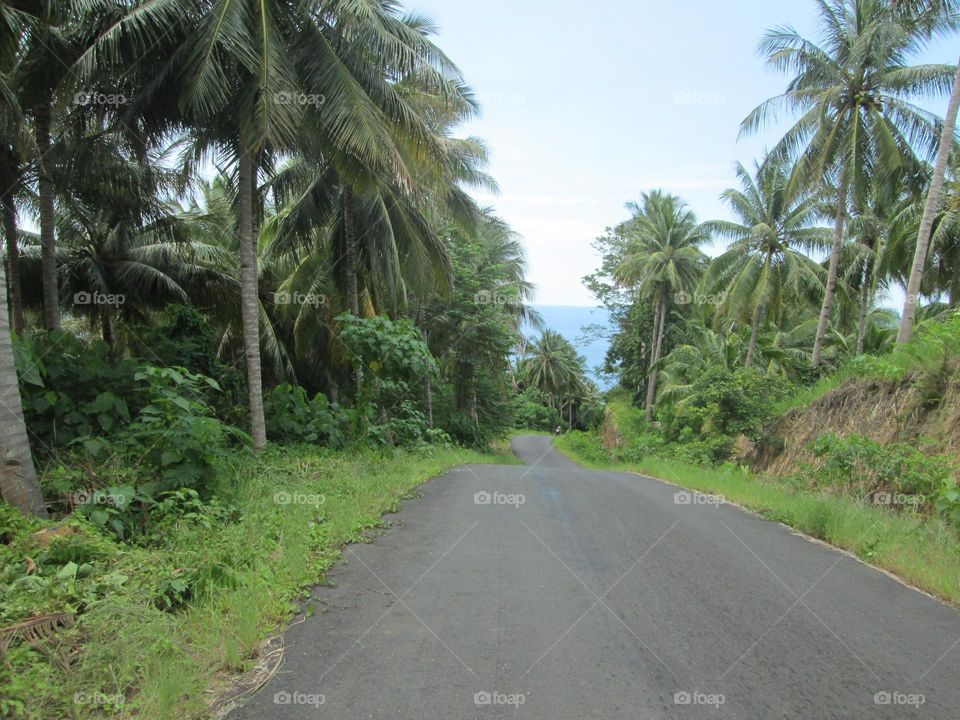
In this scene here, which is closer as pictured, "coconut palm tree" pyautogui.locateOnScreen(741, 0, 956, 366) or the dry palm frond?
the dry palm frond

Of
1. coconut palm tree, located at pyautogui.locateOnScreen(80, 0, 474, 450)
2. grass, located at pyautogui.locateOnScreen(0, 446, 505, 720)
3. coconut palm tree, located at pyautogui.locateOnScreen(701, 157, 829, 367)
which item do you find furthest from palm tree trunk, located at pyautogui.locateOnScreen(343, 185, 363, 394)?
coconut palm tree, located at pyautogui.locateOnScreen(701, 157, 829, 367)

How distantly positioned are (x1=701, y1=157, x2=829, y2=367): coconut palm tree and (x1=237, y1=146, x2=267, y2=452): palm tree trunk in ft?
68.5

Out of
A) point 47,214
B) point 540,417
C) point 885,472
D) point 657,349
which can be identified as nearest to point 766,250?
point 657,349

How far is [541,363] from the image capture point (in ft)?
212

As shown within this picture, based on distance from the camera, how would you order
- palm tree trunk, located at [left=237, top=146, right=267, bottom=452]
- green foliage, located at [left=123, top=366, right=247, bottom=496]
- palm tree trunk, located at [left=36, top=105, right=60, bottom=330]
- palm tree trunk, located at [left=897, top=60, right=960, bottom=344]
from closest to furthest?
1. green foliage, located at [left=123, top=366, right=247, bottom=496]
2. palm tree trunk, located at [left=237, top=146, right=267, bottom=452]
3. palm tree trunk, located at [left=36, top=105, right=60, bottom=330]
4. palm tree trunk, located at [left=897, top=60, right=960, bottom=344]

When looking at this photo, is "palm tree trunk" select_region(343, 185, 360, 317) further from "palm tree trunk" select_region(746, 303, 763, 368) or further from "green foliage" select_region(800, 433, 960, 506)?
"palm tree trunk" select_region(746, 303, 763, 368)

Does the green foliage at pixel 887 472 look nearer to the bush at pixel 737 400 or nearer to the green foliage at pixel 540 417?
the bush at pixel 737 400

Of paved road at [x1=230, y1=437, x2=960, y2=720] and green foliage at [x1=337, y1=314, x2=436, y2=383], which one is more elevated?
green foliage at [x1=337, y1=314, x2=436, y2=383]

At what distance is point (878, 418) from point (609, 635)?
32.5 feet

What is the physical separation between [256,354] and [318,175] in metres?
6.94

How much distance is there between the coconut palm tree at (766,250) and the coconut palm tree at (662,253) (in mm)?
3121

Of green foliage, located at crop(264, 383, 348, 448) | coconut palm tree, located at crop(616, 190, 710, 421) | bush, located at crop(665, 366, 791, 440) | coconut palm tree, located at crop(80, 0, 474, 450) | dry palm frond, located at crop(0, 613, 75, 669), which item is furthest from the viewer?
coconut palm tree, located at crop(616, 190, 710, 421)

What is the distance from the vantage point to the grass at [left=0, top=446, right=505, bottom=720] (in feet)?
10.6

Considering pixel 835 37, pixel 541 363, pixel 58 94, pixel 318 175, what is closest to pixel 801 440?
pixel 835 37
